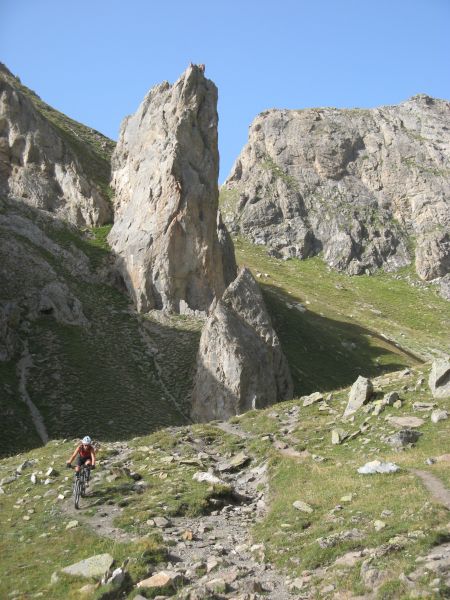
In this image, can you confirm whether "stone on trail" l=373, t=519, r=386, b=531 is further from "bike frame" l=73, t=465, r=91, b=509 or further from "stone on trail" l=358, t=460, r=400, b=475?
"bike frame" l=73, t=465, r=91, b=509

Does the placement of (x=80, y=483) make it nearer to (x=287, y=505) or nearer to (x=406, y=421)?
(x=287, y=505)

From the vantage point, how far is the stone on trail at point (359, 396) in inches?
1183

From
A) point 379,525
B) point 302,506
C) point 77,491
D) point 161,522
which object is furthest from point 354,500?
point 77,491

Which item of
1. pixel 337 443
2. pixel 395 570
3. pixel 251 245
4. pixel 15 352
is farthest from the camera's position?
pixel 251 245

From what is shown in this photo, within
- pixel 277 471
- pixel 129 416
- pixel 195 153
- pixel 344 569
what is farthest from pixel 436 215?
pixel 344 569

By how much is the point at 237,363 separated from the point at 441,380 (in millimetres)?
20559

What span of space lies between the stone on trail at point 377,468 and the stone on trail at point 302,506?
119 inches

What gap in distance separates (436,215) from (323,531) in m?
132

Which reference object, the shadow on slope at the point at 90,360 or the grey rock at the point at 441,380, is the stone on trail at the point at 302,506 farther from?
the shadow on slope at the point at 90,360

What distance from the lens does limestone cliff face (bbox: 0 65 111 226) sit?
212ft

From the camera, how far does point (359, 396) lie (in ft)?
100

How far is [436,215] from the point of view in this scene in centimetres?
13738

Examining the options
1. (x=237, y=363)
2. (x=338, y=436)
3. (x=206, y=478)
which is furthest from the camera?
(x=237, y=363)

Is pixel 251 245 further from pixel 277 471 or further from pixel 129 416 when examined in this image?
pixel 277 471
